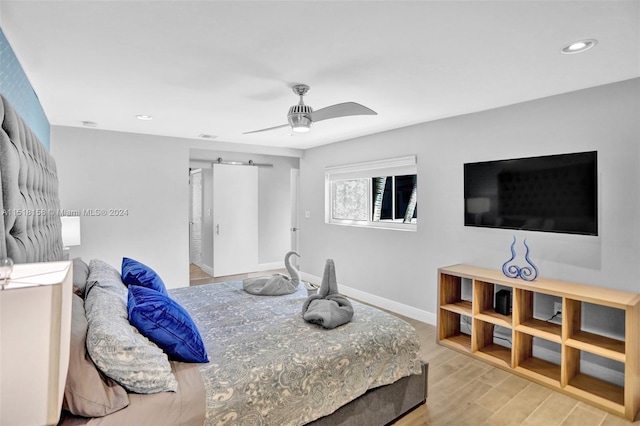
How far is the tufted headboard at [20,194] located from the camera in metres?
1.28

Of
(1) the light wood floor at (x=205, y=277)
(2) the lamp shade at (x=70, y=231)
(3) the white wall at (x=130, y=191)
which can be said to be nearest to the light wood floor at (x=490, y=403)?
(2) the lamp shade at (x=70, y=231)

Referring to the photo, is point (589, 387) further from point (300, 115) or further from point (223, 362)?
point (300, 115)

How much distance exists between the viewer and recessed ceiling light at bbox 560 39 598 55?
189cm

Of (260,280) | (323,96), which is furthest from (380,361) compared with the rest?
(323,96)

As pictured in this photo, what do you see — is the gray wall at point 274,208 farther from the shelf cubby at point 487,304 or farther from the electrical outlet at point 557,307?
the electrical outlet at point 557,307

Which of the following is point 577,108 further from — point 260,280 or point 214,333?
point 214,333

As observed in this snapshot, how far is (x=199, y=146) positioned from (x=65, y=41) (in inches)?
122

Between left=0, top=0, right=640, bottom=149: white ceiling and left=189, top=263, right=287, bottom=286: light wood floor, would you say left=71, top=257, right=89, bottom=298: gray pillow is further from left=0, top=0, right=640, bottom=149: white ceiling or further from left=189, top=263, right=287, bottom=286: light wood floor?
left=189, top=263, right=287, bottom=286: light wood floor

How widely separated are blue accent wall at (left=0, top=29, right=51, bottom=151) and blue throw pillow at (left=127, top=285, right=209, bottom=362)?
1358 mm

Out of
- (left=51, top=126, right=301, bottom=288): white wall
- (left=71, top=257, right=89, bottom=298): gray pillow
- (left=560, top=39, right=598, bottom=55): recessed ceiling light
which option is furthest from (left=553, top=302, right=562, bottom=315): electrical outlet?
(left=51, top=126, right=301, bottom=288): white wall

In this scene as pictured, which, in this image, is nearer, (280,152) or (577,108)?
(577,108)

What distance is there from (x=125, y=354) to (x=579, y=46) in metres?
2.81

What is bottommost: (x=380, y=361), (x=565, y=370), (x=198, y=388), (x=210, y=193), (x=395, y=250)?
(x=565, y=370)

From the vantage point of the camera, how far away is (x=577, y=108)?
9.00 ft
